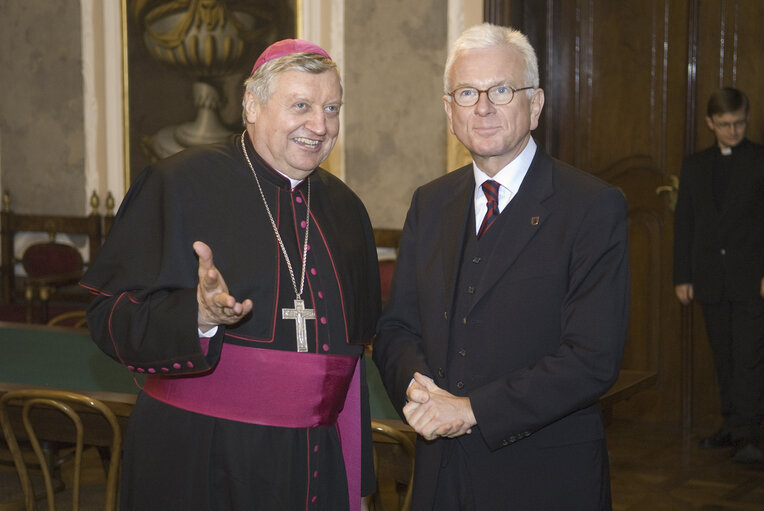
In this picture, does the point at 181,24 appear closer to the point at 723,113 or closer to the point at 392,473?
the point at 723,113

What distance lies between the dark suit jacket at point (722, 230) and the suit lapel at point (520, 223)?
3.41 m

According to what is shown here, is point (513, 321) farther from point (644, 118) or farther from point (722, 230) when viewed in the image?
point (644, 118)

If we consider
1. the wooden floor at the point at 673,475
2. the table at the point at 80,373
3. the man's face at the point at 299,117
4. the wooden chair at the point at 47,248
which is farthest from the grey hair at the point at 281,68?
the wooden chair at the point at 47,248

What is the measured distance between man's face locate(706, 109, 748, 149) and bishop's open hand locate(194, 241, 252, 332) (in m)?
3.95

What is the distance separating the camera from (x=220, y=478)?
219 centimetres

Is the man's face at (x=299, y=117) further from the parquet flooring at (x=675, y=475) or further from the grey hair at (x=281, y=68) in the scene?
the parquet flooring at (x=675, y=475)

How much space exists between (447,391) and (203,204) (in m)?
0.74

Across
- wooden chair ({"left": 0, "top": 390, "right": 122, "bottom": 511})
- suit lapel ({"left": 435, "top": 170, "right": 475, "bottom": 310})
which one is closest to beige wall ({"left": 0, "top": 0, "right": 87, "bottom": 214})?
wooden chair ({"left": 0, "top": 390, "right": 122, "bottom": 511})

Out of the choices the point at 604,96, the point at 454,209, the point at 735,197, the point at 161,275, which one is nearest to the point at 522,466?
the point at 454,209

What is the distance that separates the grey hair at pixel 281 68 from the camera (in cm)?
220

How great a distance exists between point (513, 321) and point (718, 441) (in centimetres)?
380

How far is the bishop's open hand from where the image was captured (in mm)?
1890

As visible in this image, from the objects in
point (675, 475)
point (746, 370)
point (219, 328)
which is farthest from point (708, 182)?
point (219, 328)

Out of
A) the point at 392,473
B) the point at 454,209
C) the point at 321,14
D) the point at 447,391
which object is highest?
the point at 321,14
